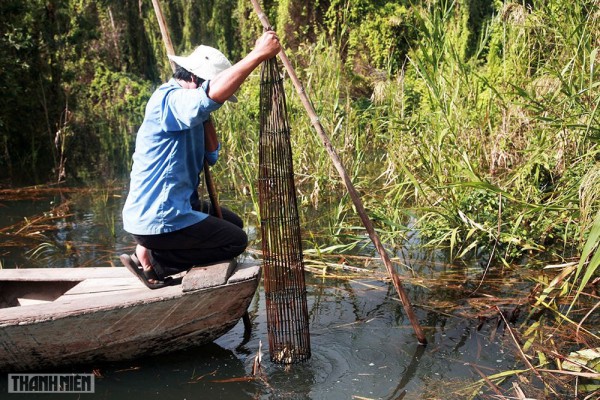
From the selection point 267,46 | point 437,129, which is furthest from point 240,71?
point 437,129

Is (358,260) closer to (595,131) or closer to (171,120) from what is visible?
(595,131)

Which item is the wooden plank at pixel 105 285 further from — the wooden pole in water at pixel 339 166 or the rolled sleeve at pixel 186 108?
the wooden pole in water at pixel 339 166

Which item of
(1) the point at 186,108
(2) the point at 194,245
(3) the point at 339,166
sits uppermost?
(1) the point at 186,108

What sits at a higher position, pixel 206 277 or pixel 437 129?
pixel 437 129

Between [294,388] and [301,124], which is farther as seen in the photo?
[301,124]

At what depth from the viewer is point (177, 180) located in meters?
3.80

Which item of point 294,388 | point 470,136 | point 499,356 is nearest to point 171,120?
point 294,388

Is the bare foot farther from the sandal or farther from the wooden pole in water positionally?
the wooden pole in water

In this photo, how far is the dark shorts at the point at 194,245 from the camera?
12.7 ft

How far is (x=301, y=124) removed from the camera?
289 inches

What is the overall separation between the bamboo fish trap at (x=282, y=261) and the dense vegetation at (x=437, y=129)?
98 cm

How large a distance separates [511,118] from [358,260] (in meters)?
1.64

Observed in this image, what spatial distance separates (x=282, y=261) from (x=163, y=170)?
771mm

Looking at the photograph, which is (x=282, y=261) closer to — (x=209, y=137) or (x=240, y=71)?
(x=209, y=137)
